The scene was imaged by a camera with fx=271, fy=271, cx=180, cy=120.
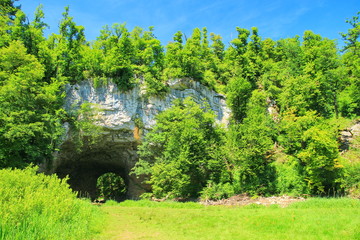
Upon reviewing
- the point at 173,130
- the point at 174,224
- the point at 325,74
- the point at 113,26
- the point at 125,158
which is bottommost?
the point at 174,224

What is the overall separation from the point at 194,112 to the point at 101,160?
13.6m

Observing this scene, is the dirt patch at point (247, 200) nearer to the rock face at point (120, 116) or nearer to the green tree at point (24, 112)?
the rock face at point (120, 116)

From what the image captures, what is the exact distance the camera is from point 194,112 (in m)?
25.3

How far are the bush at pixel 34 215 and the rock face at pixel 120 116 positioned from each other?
1579 cm

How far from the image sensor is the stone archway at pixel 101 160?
1059 inches

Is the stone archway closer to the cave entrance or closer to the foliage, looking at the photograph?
the cave entrance

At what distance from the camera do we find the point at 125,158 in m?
29.8

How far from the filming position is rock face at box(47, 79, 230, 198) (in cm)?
2595

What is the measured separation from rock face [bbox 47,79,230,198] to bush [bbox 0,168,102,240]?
51.8 feet

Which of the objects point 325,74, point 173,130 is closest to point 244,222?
point 173,130

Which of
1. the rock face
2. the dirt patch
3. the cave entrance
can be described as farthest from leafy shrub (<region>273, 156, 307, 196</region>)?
the cave entrance

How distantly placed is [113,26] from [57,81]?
824 cm

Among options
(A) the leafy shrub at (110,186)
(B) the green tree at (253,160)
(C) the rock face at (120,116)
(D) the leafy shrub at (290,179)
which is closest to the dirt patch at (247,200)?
(B) the green tree at (253,160)

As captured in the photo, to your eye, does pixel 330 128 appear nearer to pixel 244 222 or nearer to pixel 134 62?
pixel 244 222
